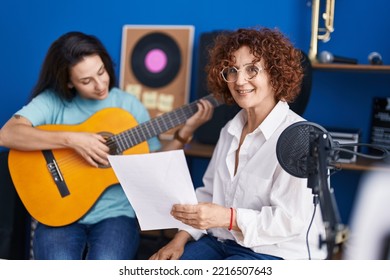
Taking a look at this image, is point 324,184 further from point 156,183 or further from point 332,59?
point 332,59

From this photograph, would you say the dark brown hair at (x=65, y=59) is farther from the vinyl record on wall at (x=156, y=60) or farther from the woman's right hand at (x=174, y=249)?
the woman's right hand at (x=174, y=249)

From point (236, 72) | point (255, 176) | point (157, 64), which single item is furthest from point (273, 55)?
point (157, 64)

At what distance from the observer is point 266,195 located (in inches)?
50.0

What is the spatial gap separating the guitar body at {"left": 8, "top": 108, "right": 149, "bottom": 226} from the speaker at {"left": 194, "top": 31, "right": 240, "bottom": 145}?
49 centimetres

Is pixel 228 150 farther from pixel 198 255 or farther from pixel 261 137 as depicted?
pixel 198 255

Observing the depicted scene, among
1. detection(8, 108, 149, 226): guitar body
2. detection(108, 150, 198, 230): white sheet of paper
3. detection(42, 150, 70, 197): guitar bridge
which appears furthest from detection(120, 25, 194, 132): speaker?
detection(108, 150, 198, 230): white sheet of paper

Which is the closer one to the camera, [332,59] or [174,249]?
[174,249]

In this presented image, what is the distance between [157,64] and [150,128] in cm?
64

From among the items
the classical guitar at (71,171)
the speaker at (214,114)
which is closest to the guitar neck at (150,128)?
the classical guitar at (71,171)

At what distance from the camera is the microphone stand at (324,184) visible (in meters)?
0.73

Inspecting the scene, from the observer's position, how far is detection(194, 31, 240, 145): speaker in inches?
82.2

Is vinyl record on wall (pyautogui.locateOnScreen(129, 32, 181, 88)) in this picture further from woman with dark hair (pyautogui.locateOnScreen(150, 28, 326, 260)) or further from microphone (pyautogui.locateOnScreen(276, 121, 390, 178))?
microphone (pyautogui.locateOnScreen(276, 121, 390, 178))

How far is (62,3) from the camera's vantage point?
2.42 metres

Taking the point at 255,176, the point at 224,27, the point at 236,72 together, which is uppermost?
the point at 224,27
